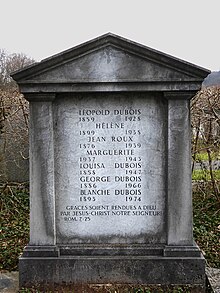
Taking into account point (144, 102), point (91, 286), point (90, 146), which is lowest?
point (91, 286)

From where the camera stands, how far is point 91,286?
439 cm

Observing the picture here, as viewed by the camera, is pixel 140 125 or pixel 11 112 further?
pixel 11 112

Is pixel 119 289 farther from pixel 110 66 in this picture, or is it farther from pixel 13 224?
pixel 13 224

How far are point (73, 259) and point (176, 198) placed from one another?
1142 millimetres

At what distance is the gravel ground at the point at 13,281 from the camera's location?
14.0 ft

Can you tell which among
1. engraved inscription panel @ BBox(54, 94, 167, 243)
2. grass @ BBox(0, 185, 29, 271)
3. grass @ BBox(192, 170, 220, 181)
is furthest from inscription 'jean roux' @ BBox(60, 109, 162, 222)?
grass @ BBox(192, 170, 220, 181)

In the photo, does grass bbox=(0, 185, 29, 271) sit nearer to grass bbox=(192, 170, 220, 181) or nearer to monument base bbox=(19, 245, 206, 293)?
monument base bbox=(19, 245, 206, 293)

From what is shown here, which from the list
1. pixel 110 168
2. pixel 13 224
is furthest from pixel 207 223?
pixel 110 168

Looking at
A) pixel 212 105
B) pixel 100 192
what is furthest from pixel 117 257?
pixel 212 105

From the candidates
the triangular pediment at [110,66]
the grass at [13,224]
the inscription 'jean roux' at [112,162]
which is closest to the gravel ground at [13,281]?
the grass at [13,224]

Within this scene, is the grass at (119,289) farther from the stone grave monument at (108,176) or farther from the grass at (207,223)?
the grass at (207,223)

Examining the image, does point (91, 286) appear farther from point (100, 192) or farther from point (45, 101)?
point (45, 101)

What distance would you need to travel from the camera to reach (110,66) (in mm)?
4234

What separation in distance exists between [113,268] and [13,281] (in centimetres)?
102
